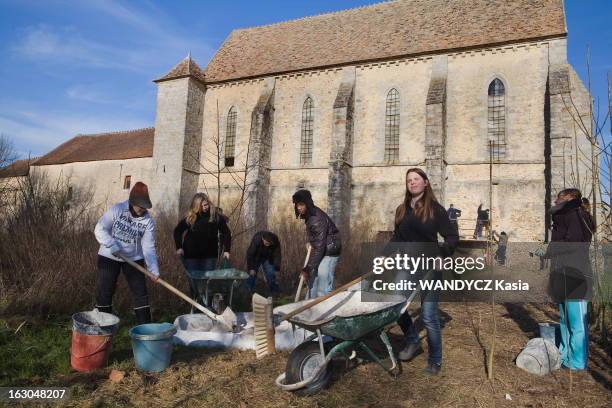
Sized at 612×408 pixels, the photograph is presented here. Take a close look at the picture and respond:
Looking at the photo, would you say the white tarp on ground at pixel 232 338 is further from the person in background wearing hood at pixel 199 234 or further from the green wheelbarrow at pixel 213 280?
the person in background wearing hood at pixel 199 234

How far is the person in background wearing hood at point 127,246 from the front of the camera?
4.61 m

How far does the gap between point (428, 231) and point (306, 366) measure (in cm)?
170

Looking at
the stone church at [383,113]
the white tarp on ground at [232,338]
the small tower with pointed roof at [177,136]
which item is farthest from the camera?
the small tower with pointed roof at [177,136]

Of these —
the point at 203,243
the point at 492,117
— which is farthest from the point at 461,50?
the point at 203,243

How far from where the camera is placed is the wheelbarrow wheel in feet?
12.0

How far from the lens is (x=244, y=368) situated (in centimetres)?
437

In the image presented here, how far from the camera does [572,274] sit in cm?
435

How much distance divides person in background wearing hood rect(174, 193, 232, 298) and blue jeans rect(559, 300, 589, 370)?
14.4 ft

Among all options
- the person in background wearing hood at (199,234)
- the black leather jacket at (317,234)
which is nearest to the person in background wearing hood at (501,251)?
the black leather jacket at (317,234)

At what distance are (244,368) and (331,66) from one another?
18.2 metres

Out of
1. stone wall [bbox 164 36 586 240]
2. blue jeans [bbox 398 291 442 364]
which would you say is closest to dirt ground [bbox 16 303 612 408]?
blue jeans [bbox 398 291 442 364]

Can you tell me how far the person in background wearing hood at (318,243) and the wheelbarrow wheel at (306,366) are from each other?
A: 3.63 feet

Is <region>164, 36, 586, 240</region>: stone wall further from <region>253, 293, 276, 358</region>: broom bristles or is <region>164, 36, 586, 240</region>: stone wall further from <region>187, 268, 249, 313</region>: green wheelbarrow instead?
<region>253, 293, 276, 358</region>: broom bristles

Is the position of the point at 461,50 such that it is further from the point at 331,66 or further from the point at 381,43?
the point at 331,66
